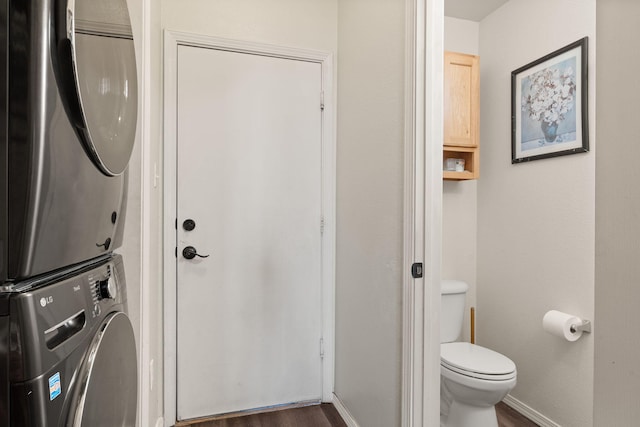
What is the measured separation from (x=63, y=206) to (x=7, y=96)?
152 millimetres

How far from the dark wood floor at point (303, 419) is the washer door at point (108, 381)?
126 centimetres

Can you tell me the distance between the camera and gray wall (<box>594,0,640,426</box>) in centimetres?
45

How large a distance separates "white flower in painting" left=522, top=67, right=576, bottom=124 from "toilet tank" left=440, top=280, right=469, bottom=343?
44.4 inches

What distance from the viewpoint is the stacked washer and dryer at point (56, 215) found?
1.30 ft

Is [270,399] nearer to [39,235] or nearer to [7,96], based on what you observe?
[39,235]

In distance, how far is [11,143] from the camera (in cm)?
40

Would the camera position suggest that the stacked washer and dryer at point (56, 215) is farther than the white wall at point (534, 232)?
No

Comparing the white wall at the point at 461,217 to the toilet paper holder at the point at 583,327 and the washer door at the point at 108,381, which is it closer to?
the toilet paper holder at the point at 583,327

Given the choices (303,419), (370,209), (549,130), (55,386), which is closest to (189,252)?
(370,209)

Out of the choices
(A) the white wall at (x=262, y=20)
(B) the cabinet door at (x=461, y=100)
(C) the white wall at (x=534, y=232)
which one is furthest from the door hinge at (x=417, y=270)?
(A) the white wall at (x=262, y=20)

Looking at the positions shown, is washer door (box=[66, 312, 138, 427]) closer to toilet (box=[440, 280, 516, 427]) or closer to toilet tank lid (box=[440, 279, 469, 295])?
toilet (box=[440, 280, 516, 427])

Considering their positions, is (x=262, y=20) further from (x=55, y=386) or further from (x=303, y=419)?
(x=303, y=419)

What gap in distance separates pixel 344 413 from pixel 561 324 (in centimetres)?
125

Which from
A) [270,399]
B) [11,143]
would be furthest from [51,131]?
[270,399]
